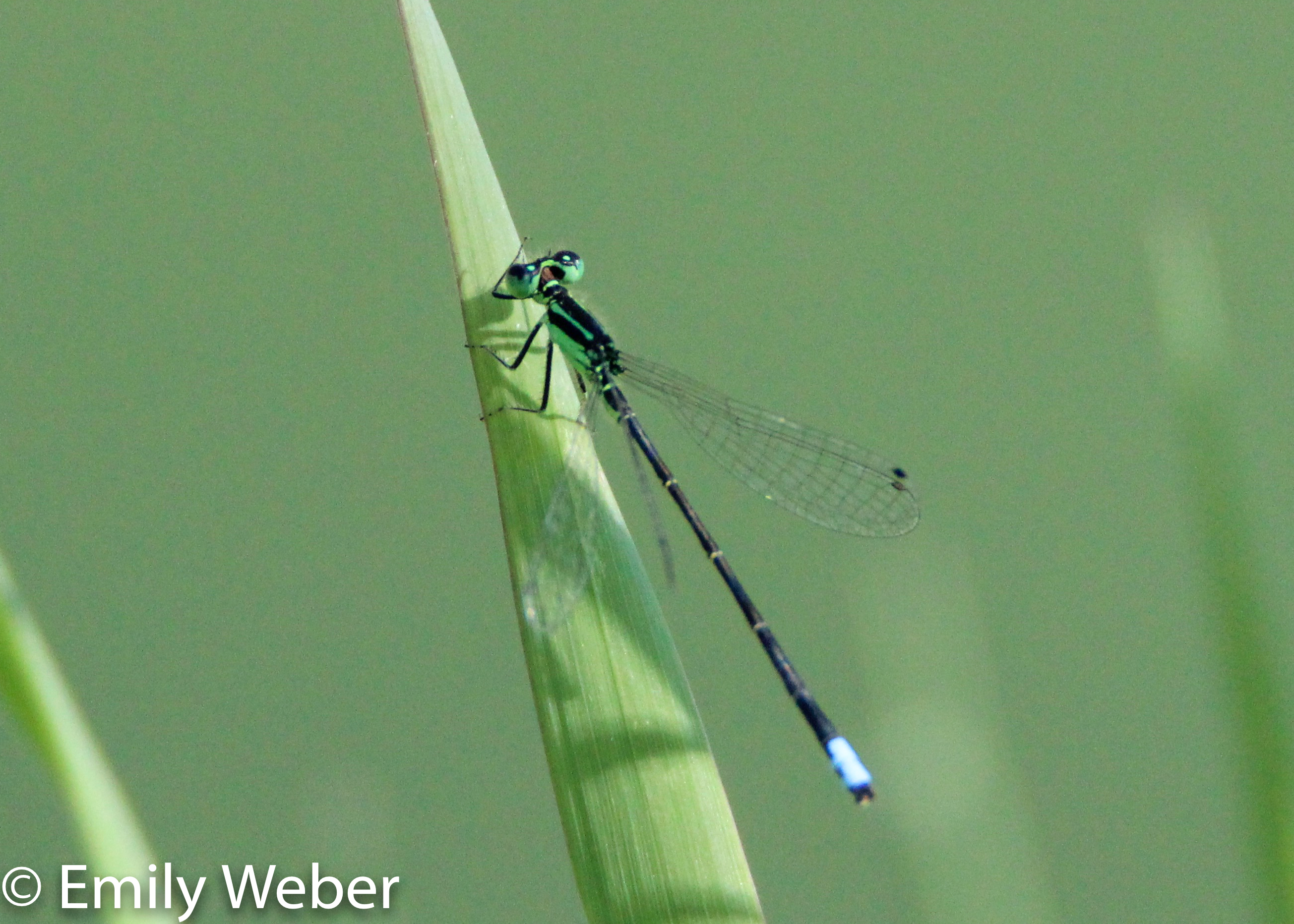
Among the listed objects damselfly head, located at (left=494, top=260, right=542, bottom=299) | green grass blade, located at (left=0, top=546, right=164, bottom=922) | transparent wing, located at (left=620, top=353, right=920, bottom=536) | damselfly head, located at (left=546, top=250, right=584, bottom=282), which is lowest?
green grass blade, located at (left=0, top=546, right=164, bottom=922)

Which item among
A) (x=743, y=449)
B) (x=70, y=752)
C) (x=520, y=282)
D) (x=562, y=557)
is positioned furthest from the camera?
(x=743, y=449)

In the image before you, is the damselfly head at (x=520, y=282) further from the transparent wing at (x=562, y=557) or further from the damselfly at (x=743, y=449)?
the transparent wing at (x=562, y=557)

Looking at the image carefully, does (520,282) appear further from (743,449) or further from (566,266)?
(743,449)

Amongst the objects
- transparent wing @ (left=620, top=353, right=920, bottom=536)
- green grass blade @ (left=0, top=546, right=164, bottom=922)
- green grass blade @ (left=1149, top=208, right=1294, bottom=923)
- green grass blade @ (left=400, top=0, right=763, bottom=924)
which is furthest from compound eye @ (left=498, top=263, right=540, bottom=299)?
green grass blade @ (left=0, top=546, right=164, bottom=922)

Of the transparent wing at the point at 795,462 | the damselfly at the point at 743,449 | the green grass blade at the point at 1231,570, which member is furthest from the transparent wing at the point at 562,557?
the transparent wing at the point at 795,462

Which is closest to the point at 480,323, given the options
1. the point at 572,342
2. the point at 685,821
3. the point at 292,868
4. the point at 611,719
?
the point at 572,342

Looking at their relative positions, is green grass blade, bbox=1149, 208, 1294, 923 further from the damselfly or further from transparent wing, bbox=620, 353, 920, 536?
transparent wing, bbox=620, 353, 920, 536

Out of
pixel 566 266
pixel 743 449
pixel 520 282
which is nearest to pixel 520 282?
pixel 520 282
